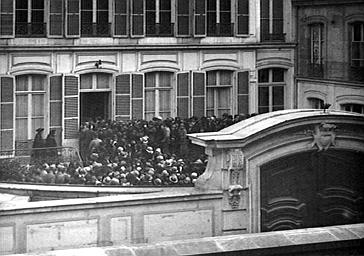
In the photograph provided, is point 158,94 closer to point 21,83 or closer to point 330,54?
point 21,83

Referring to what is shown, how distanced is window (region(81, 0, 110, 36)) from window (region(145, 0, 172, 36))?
0.63 ft

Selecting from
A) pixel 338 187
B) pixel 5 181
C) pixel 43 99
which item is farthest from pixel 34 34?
pixel 338 187

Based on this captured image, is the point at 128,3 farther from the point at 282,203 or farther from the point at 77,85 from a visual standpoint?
the point at 282,203

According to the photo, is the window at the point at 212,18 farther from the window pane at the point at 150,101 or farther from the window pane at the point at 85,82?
the window pane at the point at 85,82

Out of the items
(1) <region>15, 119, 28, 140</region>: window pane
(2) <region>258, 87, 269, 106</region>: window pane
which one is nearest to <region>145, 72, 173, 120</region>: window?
(2) <region>258, 87, 269, 106</region>: window pane

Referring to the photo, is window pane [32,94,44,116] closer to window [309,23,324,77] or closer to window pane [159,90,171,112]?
window pane [159,90,171,112]

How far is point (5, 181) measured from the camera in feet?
13.4

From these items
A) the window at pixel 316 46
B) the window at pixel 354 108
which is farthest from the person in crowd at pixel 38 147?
the window at pixel 354 108

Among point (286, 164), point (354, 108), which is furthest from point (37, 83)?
point (354, 108)

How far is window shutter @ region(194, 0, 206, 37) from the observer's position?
4.29 meters

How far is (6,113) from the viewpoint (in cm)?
403

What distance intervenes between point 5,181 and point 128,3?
37.3 inches

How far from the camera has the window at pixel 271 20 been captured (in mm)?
4359

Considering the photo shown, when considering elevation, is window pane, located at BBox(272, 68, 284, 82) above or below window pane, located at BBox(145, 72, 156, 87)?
above
